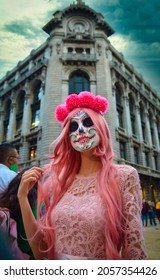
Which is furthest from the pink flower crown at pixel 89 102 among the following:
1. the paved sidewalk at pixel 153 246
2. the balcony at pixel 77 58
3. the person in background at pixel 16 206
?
the balcony at pixel 77 58

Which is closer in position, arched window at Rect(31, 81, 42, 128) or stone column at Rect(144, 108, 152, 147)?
arched window at Rect(31, 81, 42, 128)

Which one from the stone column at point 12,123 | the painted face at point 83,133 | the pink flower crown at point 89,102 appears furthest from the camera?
the stone column at point 12,123

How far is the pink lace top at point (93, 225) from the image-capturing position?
2.30ft

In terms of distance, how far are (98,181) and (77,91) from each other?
10.5 m

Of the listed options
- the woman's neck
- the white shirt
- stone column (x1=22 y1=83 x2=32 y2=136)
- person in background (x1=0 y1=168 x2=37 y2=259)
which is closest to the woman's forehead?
the woman's neck

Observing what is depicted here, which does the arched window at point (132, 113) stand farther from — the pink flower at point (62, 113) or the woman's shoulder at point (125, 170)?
the woman's shoulder at point (125, 170)

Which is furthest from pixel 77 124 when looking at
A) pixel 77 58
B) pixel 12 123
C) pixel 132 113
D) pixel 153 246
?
pixel 132 113

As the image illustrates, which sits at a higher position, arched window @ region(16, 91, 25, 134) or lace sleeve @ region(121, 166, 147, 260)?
arched window @ region(16, 91, 25, 134)

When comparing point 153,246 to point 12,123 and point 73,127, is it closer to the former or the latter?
point 73,127

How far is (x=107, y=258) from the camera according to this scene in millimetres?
735

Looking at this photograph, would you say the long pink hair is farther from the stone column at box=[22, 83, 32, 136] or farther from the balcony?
the balcony

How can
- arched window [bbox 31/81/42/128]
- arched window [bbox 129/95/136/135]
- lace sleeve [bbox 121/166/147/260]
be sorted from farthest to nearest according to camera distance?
1. arched window [bbox 129/95/136/135]
2. arched window [bbox 31/81/42/128]
3. lace sleeve [bbox 121/166/147/260]

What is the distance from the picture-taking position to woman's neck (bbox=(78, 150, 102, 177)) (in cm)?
100

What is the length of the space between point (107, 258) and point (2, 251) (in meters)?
0.48
